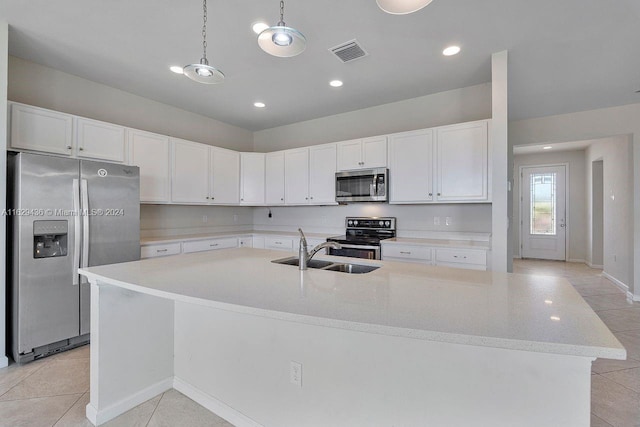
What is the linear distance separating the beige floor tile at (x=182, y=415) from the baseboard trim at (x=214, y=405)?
0.02 m

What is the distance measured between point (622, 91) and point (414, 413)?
457 centimetres

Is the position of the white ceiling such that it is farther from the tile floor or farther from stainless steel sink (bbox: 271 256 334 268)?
the tile floor

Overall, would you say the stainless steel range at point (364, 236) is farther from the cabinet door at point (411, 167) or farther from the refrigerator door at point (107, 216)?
the refrigerator door at point (107, 216)

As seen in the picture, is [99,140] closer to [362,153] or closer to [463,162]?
[362,153]

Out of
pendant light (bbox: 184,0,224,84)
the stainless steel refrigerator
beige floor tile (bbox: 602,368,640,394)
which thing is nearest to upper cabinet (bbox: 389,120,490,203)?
beige floor tile (bbox: 602,368,640,394)

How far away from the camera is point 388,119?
4113mm

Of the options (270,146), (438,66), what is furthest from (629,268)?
(270,146)

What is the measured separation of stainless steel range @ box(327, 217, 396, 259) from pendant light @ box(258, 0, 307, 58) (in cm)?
222

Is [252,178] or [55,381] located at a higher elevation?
Answer: [252,178]

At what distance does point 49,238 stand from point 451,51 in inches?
151

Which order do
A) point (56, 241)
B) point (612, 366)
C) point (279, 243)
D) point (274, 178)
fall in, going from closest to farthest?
point (612, 366) → point (56, 241) → point (279, 243) → point (274, 178)

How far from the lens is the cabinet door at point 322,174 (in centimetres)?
420

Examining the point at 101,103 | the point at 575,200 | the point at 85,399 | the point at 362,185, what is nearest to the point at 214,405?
the point at 85,399

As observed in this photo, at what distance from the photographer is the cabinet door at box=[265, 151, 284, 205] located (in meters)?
4.68
